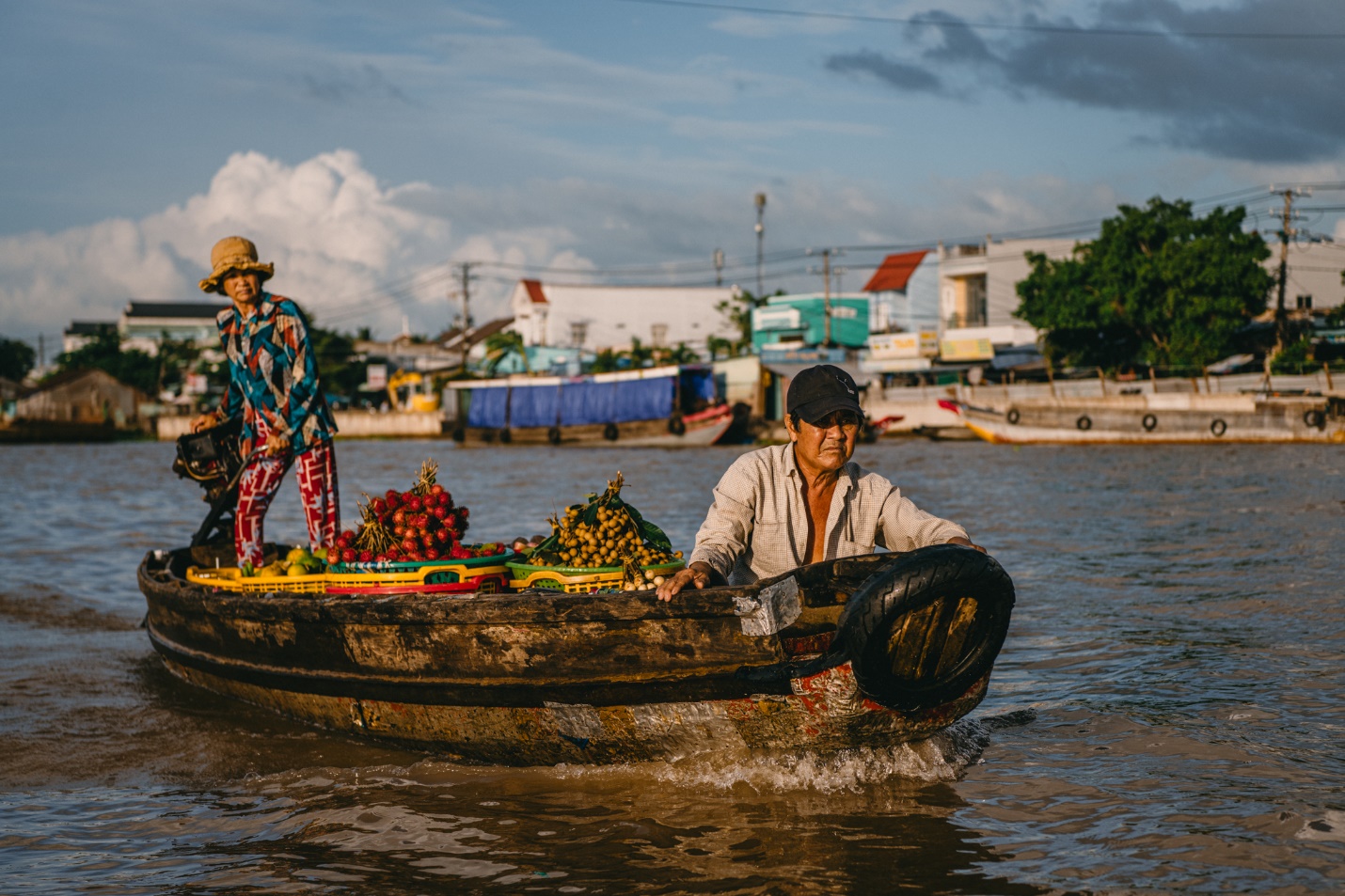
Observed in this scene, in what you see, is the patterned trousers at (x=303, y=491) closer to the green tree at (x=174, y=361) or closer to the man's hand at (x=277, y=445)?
the man's hand at (x=277, y=445)

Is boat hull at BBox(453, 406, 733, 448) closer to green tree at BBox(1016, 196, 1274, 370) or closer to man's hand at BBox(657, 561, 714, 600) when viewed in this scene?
green tree at BBox(1016, 196, 1274, 370)

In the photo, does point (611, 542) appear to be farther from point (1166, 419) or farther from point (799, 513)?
point (1166, 419)

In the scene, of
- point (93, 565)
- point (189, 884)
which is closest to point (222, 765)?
point (189, 884)

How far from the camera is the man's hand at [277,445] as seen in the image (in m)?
5.67

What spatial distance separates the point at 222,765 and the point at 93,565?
274 inches

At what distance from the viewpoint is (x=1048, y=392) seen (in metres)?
35.3

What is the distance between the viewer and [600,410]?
3625cm

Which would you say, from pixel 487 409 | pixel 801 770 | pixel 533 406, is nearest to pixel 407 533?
pixel 801 770

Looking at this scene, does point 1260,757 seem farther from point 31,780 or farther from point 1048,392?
point 1048,392

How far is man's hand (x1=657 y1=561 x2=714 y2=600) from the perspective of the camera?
3.71m

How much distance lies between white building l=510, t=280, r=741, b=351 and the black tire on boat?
51.0 m

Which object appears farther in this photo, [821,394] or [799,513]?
[799,513]

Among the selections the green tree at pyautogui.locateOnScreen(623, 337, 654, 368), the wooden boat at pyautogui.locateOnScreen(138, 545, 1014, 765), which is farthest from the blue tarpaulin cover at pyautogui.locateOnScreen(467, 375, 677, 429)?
the wooden boat at pyautogui.locateOnScreen(138, 545, 1014, 765)

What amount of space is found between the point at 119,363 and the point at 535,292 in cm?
2050
